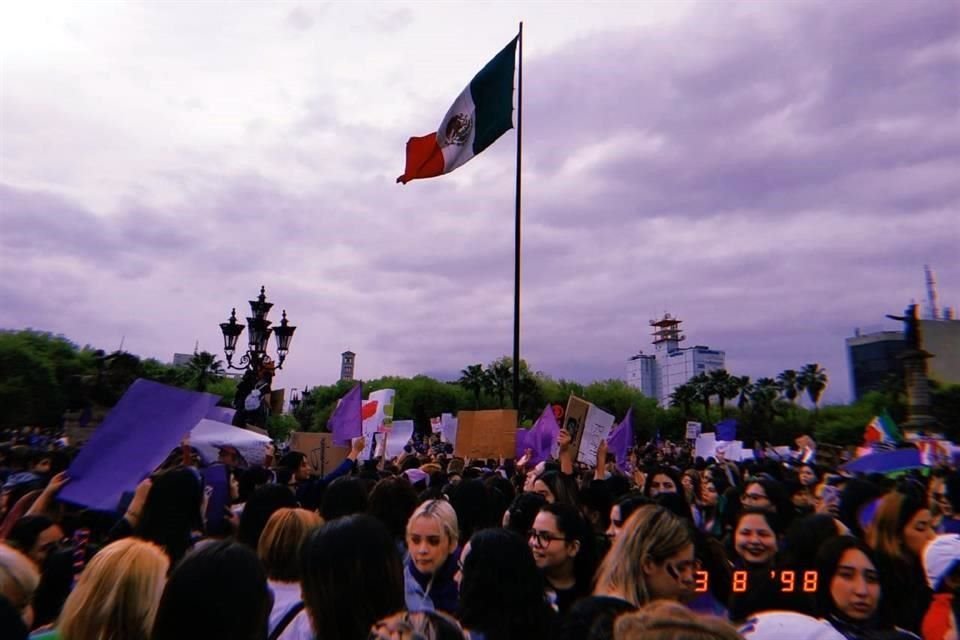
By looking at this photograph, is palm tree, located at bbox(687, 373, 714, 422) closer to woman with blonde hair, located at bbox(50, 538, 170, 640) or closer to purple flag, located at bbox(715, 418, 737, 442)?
purple flag, located at bbox(715, 418, 737, 442)

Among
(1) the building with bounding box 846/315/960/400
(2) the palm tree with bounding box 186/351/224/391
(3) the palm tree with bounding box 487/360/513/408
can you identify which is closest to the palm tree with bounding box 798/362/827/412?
(1) the building with bounding box 846/315/960/400

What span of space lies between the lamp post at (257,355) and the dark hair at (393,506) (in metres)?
7.24

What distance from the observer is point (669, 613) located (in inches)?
60.0

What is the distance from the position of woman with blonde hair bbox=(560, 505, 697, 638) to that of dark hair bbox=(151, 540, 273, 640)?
150 cm

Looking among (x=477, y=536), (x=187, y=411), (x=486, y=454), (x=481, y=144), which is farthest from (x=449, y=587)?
(x=481, y=144)

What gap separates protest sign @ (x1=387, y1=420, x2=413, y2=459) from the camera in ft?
39.0

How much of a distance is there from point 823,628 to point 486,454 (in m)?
8.24

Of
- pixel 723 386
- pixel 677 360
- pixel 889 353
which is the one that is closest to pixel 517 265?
pixel 723 386

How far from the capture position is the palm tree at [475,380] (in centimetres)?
7206

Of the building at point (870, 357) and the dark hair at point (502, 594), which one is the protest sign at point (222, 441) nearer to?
the dark hair at point (502, 594)

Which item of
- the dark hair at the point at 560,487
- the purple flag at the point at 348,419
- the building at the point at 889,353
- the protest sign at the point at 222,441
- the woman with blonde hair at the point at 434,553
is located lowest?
Answer: the woman with blonde hair at the point at 434,553

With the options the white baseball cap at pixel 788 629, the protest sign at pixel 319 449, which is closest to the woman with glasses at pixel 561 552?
the white baseball cap at pixel 788 629

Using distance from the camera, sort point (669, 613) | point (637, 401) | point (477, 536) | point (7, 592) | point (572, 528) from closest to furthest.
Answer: point (669, 613) < point (7, 592) < point (477, 536) < point (572, 528) < point (637, 401)

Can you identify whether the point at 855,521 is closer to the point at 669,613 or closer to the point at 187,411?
the point at 669,613
